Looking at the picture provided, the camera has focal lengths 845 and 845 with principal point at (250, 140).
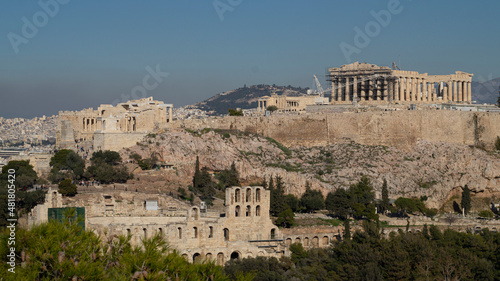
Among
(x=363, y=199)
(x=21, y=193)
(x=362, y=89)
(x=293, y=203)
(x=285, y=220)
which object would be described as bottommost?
(x=285, y=220)

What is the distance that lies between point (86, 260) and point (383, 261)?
21.5 m

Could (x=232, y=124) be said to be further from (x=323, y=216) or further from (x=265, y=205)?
(x=265, y=205)

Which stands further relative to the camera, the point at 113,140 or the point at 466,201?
the point at 466,201

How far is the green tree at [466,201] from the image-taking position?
66250mm

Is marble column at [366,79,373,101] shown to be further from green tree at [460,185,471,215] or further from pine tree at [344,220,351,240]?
pine tree at [344,220,351,240]

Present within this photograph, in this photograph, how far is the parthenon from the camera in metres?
86.1

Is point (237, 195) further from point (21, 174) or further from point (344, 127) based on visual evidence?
point (344, 127)

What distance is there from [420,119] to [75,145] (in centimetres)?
3015

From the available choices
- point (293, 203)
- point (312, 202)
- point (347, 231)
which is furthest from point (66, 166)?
point (347, 231)

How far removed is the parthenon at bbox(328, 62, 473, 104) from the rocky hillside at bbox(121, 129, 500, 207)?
40.9 feet

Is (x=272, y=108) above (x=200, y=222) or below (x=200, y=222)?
above

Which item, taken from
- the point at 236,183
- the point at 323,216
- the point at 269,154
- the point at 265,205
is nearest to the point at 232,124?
the point at 269,154

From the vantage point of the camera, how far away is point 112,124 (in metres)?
66.1

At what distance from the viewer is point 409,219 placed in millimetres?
59531
